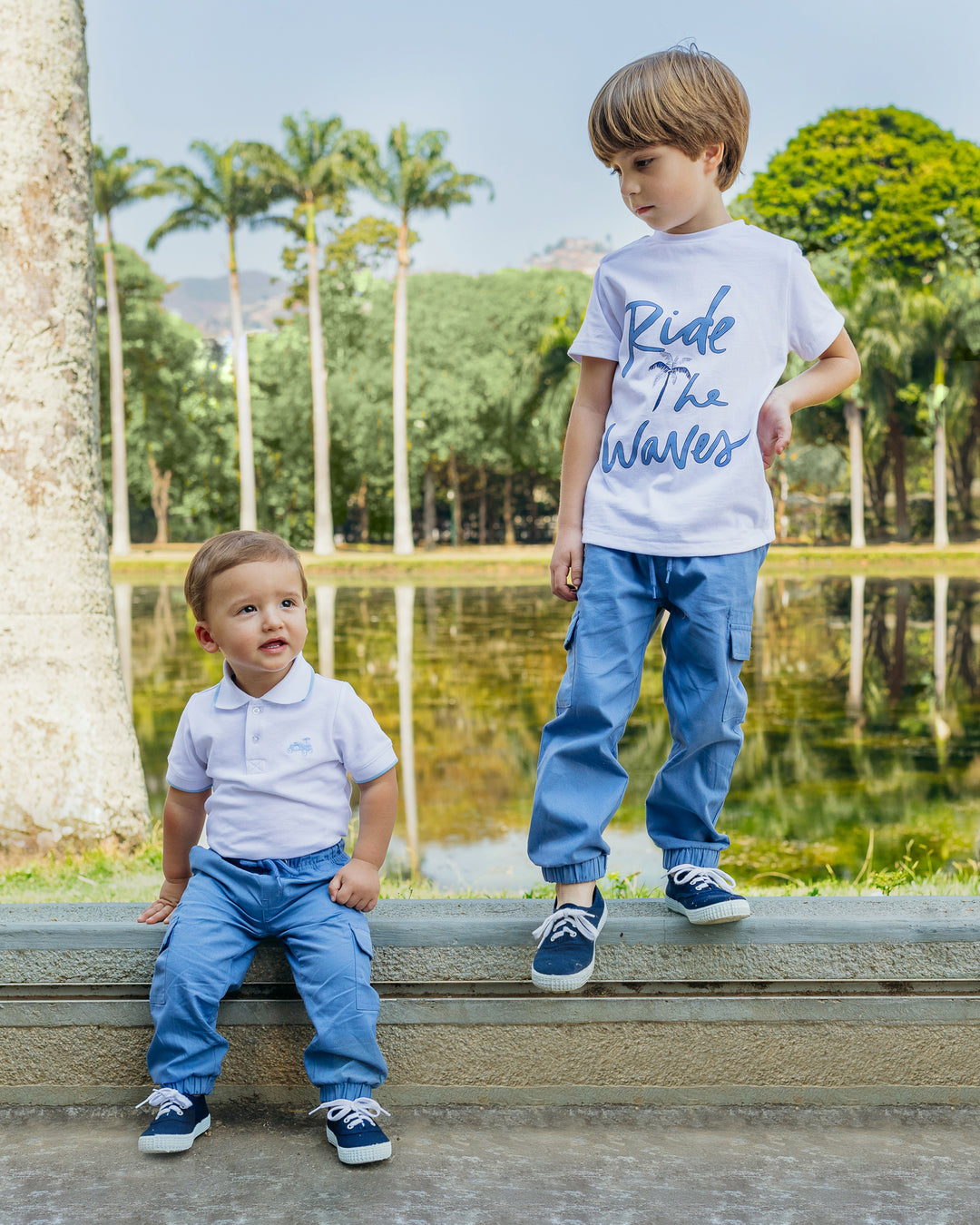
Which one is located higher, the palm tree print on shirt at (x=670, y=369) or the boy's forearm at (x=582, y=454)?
the palm tree print on shirt at (x=670, y=369)

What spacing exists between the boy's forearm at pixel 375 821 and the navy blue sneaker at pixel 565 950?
0.34 meters

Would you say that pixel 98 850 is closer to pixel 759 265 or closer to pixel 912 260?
pixel 759 265

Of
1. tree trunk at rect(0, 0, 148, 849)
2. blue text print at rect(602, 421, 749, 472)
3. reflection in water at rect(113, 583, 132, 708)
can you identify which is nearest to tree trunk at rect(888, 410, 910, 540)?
reflection in water at rect(113, 583, 132, 708)

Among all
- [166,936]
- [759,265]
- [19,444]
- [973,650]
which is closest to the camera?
[166,936]

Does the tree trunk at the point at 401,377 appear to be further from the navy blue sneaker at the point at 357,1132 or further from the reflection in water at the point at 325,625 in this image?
the navy blue sneaker at the point at 357,1132

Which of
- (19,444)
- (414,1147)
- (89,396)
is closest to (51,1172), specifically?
(414,1147)

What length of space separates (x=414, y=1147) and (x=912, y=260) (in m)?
36.5

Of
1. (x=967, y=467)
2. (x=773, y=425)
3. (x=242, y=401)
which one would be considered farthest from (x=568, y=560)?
(x=967, y=467)

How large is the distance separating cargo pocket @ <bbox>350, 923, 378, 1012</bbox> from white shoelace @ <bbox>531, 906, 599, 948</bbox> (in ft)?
1.02

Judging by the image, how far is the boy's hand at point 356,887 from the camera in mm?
2188

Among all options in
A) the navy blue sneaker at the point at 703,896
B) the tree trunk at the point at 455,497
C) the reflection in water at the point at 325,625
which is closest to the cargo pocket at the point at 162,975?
the navy blue sneaker at the point at 703,896

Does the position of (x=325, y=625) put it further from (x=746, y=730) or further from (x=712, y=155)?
(x=712, y=155)

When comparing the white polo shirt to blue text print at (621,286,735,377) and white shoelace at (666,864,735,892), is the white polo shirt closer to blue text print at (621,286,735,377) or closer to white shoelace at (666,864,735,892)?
white shoelace at (666,864,735,892)

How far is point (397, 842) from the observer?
18.3ft
